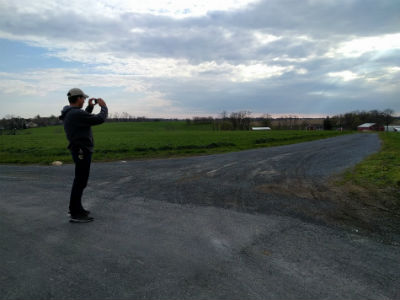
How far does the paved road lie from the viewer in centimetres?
253

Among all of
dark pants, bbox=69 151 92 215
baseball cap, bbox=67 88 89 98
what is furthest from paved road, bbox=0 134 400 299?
baseball cap, bbox=67 88 89 98

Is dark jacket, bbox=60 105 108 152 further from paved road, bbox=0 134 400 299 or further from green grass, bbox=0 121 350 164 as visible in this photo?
green grass, bbox=0 121 350 164

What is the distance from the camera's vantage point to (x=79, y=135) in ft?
Result: 14.3

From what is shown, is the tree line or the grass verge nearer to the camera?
the grass verge

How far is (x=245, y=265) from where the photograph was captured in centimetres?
295

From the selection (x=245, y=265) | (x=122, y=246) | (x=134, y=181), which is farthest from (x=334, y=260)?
(x=134, y=181)

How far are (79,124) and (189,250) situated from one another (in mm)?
2602

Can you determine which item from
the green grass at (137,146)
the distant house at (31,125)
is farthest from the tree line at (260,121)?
the green grass at (137,146)

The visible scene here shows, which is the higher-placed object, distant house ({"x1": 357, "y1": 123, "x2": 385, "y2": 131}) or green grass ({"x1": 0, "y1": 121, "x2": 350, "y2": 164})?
distant house ({"x1": 357, "y1": 123, "x2": 385, "y2": 131})

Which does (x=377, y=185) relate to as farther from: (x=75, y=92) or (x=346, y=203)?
(x=75, y=92)

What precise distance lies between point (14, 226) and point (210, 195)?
3636mm

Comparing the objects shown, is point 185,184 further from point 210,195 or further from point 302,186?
point 302,186

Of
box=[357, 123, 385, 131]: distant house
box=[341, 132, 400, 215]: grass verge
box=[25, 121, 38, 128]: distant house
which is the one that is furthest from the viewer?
box=[357, 123, 385, 131]: distant house

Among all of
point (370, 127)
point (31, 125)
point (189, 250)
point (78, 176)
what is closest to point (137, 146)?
point (78, 176)
